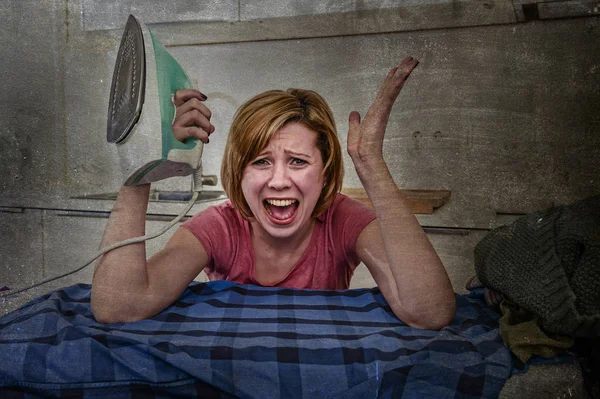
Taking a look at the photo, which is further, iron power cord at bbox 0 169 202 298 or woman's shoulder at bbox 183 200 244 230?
woman's shoulder at bbox 183 200 244 230

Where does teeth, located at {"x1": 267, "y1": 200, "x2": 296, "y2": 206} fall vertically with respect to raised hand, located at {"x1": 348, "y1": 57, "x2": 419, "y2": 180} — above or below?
below

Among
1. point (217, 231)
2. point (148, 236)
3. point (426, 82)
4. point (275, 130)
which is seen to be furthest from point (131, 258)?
point (426, 82)

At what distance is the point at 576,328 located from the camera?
2.07 ft

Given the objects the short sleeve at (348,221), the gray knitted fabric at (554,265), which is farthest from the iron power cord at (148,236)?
the gray knitted fabric at (554,265)

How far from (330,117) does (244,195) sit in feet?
0.66

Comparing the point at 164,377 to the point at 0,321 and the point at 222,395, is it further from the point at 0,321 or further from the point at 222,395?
the point at 0,321

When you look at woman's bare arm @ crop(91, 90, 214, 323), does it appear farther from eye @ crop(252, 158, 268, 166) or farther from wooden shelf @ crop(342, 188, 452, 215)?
wooden shelf @ crop(342, 188, 452, 215)

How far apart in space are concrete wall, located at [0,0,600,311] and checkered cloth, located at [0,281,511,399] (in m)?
0.22

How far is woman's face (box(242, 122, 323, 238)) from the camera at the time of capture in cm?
81

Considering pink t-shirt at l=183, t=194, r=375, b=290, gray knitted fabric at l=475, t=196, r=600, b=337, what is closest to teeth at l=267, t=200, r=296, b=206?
pink t-shirt at l=183, t=194, r=375, b=290

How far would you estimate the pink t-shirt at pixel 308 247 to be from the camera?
93 centimetres

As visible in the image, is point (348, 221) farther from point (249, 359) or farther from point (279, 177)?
point (249, 359)

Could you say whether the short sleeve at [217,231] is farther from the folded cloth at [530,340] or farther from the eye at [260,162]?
the folded cloth at [530,340]

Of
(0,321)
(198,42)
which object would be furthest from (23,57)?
(0,321)
